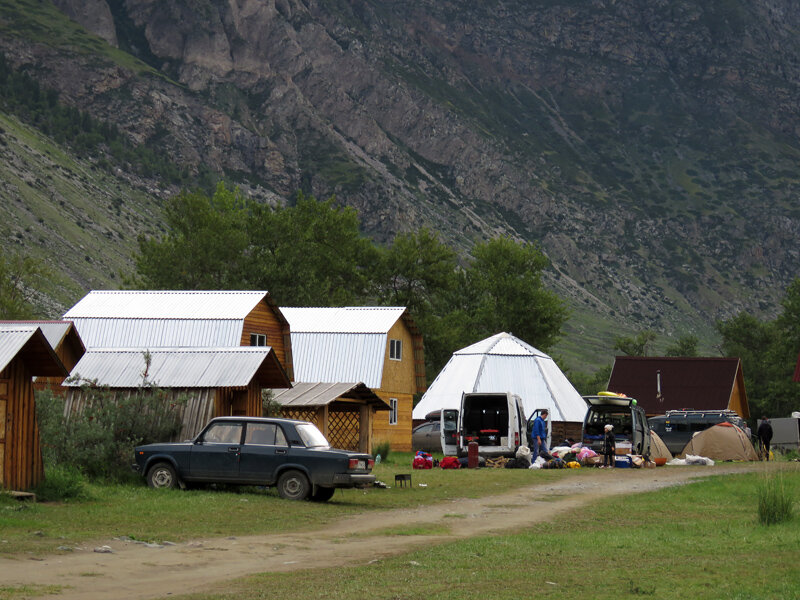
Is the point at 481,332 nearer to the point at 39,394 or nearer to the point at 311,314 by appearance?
the point at 311,314

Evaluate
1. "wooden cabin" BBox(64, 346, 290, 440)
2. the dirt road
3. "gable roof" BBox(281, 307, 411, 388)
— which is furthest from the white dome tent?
the dirt road

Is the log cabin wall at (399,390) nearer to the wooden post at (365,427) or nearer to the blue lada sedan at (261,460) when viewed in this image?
the wooden post at (365,427)

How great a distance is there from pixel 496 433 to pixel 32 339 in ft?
71.7

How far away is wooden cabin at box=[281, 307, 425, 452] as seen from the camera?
52.1 meters

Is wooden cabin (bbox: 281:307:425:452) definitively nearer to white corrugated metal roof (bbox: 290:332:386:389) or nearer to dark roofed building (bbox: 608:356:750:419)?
white corrugated metal roof (bbox: 290:332:386:389)

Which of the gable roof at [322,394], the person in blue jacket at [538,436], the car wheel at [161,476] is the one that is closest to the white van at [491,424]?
the person in blue jacket at [538,436]

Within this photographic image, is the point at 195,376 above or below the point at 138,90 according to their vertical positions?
below

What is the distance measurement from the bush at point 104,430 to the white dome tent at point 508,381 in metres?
27.2

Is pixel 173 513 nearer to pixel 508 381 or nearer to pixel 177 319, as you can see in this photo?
pixel 177 319

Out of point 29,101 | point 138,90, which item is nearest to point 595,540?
point 29,101

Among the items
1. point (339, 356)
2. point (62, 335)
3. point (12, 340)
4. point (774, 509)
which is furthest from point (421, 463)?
point (774, 509)

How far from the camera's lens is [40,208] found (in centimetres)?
11138

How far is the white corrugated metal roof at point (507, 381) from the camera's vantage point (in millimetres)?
52969

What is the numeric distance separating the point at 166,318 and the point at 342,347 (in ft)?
35.0
